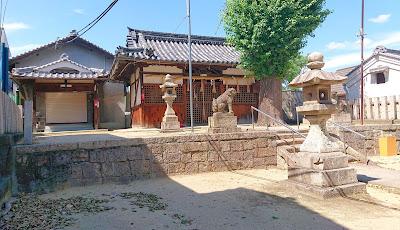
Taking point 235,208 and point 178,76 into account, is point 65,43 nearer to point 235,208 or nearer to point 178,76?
point 178,76

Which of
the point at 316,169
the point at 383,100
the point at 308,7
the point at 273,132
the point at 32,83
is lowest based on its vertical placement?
the point at 316,169

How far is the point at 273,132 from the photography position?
8648 millimetres

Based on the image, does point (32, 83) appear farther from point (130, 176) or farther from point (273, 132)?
point (273, 132)

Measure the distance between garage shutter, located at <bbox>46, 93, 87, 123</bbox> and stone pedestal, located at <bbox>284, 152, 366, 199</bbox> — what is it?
15.4 m

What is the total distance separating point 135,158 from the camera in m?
6.88

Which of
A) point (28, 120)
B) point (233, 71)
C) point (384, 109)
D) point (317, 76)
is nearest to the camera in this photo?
point (317, 76)

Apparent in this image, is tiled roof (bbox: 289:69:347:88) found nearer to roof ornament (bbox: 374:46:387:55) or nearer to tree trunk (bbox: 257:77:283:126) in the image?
tree trunk (bbox: 257:77:283:126)

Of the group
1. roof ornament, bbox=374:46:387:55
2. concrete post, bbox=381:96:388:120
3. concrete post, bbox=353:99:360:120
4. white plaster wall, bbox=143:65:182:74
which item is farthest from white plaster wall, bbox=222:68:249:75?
roof ornament, bbox=374:46:387:55

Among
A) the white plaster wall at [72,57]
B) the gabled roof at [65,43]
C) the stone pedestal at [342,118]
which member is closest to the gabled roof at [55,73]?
the gabled roof at [65,43]

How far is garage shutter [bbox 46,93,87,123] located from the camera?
16.5 metres

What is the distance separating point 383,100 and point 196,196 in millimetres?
12271

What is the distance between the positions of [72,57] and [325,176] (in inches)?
834

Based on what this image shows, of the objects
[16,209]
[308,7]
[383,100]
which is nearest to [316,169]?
[16,209]

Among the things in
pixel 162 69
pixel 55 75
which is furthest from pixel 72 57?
pixel 162 69
